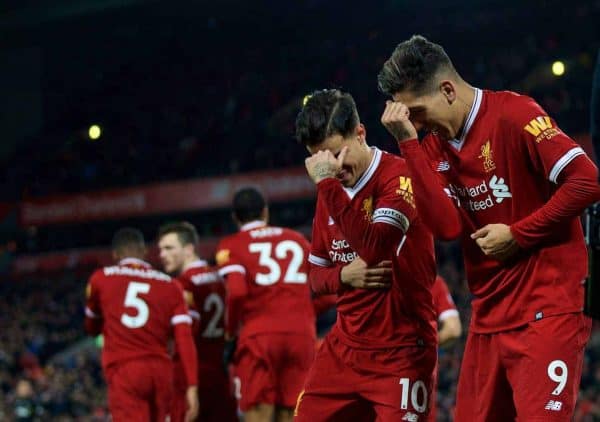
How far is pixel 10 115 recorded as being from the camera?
2750 centimetres

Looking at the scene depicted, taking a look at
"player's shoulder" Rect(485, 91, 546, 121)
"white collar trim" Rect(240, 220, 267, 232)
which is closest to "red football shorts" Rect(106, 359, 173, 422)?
"white collar trim" Rect(240, 220, 267, 232)

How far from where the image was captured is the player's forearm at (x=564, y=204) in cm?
314

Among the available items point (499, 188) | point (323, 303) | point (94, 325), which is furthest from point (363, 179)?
point (94, 325)

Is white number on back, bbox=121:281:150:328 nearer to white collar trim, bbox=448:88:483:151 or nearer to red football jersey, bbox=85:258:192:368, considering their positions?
red football jersey, bbox=85:258:192:368

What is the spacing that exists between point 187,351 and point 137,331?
369 millimetres

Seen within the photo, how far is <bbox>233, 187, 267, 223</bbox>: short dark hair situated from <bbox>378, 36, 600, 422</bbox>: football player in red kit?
119 inches

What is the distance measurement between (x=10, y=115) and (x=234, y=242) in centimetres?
2262

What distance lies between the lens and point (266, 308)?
6.43m

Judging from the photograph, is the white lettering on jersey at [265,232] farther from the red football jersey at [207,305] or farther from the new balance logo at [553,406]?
the new balance logo at [553,406]

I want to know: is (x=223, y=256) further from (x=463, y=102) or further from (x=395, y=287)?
(x=463, y=102)

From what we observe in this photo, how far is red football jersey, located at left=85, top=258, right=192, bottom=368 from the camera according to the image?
21.4ft


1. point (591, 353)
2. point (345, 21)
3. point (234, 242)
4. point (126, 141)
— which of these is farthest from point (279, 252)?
point (126, 141)

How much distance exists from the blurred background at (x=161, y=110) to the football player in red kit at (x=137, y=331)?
26.0 ft

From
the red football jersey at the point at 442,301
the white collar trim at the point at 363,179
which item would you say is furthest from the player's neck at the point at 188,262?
the white collar trim at the point at 363,179
